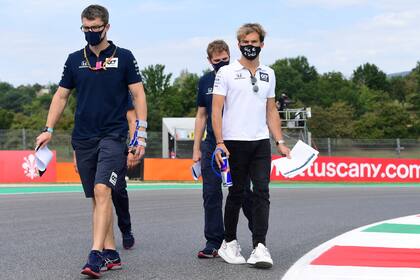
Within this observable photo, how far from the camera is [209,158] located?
572 cm

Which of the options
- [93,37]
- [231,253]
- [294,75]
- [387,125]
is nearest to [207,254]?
[231,253]

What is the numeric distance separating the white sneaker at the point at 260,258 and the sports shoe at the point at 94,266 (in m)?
1.18

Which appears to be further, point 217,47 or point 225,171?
point 217,47

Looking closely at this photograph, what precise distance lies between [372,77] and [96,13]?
4617 inches

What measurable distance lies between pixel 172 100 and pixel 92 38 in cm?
8383

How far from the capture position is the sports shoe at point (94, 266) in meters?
4.52

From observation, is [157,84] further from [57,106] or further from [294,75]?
[57,106]

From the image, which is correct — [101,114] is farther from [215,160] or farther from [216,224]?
[216,224]

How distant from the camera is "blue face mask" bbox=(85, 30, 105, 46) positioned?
4.93 metres

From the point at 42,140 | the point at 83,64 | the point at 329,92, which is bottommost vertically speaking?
the point at 42,140

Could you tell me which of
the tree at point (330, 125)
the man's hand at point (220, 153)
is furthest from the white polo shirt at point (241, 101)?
the tree at point (330, 125)

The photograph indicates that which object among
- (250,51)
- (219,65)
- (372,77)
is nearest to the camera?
(250,51)

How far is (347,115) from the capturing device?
78625mm

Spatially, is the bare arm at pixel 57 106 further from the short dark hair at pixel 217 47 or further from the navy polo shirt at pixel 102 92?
the short dark hair at pixel 217 47
